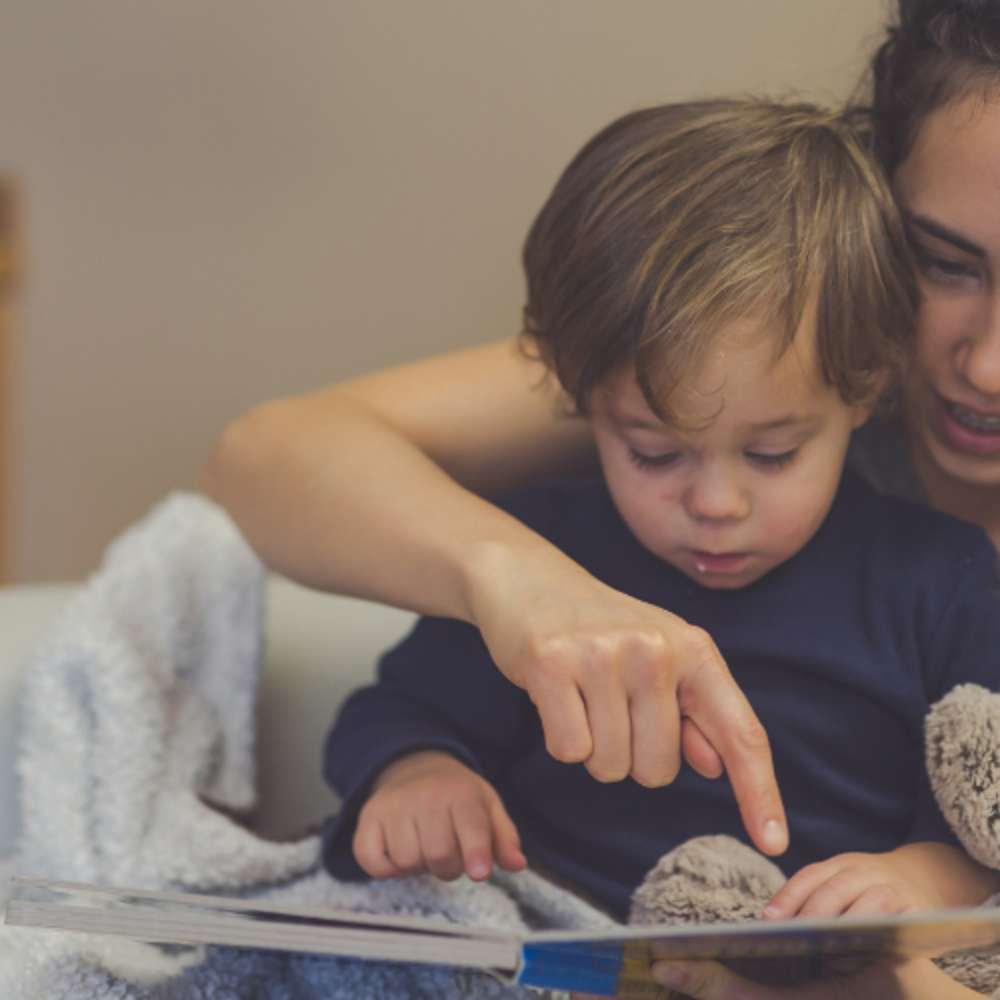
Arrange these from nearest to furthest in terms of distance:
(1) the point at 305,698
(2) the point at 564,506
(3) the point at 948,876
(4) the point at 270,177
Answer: (3) the point at 948,876
(2) the point at 564,506
(1) the point at 305,698
(4) the point at 270,177

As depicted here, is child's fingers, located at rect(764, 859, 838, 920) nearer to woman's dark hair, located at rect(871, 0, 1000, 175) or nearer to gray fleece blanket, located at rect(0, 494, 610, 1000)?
gray fleece blanket, located at rect(0, 494, 610, 1000)

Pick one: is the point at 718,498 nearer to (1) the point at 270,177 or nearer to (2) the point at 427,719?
(2) the point at 427,719

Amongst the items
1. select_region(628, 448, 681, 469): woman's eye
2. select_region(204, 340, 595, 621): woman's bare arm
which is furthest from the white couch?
select_region(628, 448, 681, 469): woman's eye

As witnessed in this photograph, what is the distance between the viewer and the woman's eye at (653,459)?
0.55m

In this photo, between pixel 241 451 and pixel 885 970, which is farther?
pixel 241 451

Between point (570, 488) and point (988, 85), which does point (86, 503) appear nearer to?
point (570, 488)

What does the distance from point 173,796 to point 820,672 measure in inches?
12.6

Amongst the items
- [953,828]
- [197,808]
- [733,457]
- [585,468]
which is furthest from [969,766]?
[197,808]

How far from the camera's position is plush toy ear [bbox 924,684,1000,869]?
1.68 ft

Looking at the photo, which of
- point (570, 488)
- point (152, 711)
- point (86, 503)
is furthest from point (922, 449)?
point (86, 503)

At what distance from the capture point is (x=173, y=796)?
717 mm

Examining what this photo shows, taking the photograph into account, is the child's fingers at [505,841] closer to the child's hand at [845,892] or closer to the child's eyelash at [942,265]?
the child's hand at [845,892]

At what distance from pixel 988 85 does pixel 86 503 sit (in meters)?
0.83

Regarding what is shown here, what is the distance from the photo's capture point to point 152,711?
0.72m
